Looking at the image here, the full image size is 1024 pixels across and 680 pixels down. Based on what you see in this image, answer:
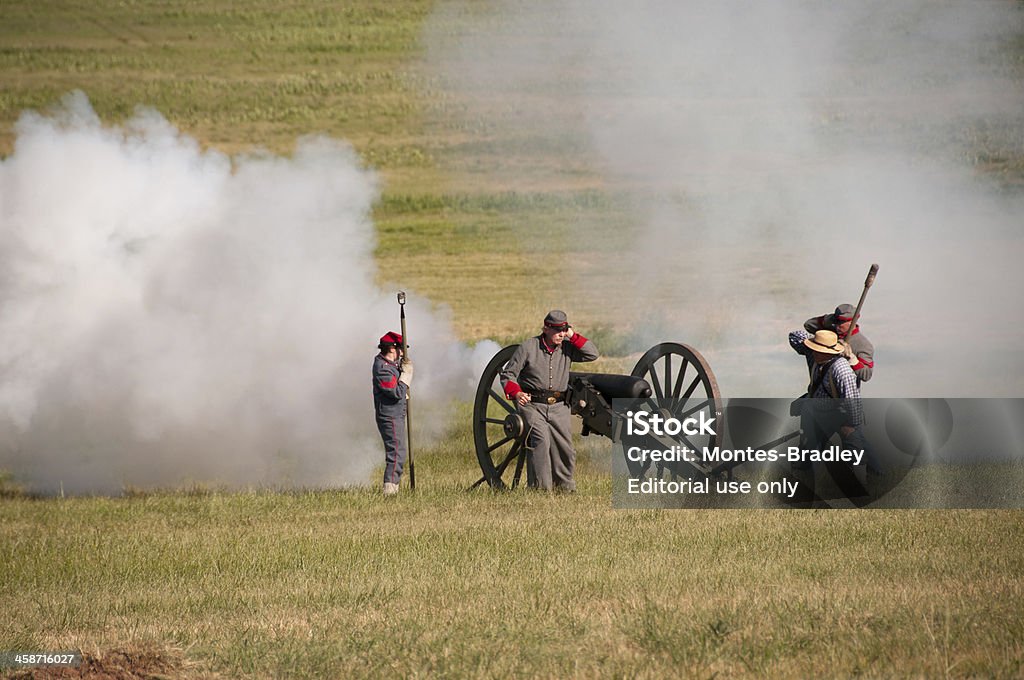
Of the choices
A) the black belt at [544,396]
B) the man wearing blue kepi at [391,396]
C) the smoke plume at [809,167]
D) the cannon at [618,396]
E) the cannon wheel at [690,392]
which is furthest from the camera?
the smoke plume at [809,167]

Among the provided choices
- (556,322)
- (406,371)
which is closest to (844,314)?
(556,322)

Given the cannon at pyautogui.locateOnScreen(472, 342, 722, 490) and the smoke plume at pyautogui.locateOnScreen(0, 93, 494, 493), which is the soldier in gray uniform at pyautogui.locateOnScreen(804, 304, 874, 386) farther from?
the smoke plume at pyautogui.locateOnScreen(0, 93, 494, 493)

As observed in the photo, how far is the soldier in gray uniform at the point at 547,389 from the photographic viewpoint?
1247cm

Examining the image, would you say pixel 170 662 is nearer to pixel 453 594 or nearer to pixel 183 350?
pixel 453 594

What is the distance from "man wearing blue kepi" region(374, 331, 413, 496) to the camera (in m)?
13.3

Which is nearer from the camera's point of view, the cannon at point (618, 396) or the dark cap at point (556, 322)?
the cannon at point (618, 396)

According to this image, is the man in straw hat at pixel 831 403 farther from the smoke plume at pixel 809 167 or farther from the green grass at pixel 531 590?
the smoke plume at pixel 809 167

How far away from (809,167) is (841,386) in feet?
64.9

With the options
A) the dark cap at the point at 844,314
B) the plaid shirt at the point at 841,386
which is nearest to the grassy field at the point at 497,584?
the plaid shirt at the point at 841,386

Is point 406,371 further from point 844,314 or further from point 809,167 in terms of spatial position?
point 809,167

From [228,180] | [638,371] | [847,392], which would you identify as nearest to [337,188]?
[228,180]

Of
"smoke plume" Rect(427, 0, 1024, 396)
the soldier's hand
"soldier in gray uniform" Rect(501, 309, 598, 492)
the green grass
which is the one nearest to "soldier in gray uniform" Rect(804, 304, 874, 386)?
the green grass

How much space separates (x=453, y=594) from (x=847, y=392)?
12.1ft

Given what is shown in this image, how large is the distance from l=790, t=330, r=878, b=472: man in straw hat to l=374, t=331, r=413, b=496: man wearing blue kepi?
3993 mm
